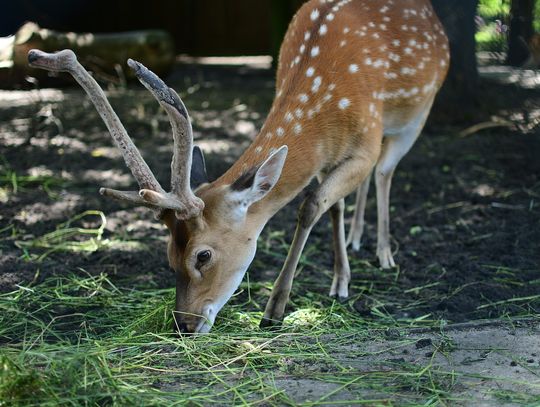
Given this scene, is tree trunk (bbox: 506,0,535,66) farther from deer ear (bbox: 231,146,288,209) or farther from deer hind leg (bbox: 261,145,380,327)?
deer ear (bbox: 231,146,288,209)

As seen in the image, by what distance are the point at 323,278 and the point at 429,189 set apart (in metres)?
1.87

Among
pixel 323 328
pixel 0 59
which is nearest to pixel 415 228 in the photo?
pixel 323 328

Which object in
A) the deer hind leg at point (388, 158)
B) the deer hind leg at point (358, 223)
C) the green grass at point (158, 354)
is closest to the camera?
the green grass at point (158, 354)

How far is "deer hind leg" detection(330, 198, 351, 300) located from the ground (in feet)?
0.33

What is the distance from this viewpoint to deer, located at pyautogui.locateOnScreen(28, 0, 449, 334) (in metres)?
3.46

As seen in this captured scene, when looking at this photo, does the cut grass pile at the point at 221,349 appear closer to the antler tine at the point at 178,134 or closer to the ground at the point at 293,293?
the ground at the point at 293,293

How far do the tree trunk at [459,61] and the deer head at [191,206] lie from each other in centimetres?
293

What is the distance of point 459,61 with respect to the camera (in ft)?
23.8

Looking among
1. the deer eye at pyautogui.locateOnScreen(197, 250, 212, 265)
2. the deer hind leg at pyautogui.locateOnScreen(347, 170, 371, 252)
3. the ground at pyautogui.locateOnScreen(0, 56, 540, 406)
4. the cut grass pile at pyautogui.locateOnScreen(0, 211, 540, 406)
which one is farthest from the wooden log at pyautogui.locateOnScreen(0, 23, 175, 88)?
the deer eye at pyautogui.locateOnScreen(197, 250, 212, 265)

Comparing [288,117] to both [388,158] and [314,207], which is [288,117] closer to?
[314,207]

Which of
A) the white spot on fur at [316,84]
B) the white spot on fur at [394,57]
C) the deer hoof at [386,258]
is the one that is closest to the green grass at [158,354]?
the deer hoof at [386,258]

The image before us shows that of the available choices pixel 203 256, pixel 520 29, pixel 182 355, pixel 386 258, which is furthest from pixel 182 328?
pixel 520 29

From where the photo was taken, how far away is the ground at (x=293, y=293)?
2.99 m

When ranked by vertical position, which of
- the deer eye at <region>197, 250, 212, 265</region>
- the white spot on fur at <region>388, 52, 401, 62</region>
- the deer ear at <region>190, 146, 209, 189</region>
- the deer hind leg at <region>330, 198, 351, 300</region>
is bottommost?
the deer hind leg at <region>330, 198, 351, 300</region>
